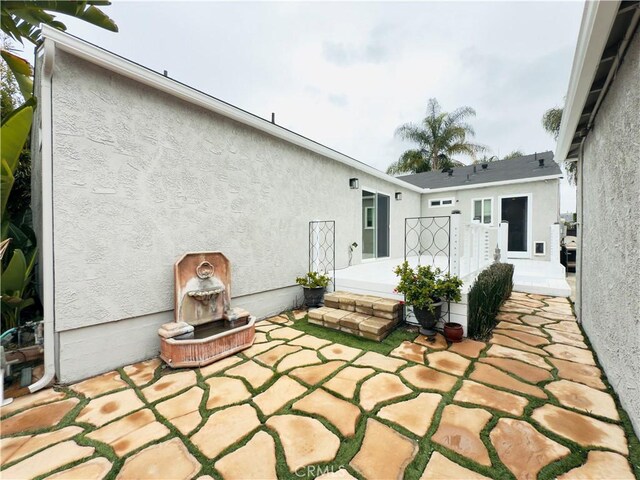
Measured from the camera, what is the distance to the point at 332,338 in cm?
433

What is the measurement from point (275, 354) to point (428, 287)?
8.54 feet

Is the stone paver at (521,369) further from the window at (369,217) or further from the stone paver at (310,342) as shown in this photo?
the window at (369,217)

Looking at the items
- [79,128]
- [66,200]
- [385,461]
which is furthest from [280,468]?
[79,128]

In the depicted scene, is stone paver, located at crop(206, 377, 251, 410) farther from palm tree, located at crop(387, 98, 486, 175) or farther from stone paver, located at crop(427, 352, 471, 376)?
palm tree, located at crop(387, 98, 486, 175)

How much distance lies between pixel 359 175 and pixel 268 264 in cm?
451

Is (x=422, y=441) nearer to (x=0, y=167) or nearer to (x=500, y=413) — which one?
(x=500, y=413)

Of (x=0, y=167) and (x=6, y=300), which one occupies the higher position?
(x=0, y=167)

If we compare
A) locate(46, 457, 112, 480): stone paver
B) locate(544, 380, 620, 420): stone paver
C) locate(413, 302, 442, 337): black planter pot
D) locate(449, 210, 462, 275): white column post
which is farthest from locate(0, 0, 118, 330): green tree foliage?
locate(544, 380, 620, 420): stone paver

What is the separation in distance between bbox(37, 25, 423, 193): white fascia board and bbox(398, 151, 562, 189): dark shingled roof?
957 centimetres

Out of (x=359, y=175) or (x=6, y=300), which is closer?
(x=6, y=300)

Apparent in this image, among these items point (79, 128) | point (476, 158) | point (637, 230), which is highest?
point (476, 158)

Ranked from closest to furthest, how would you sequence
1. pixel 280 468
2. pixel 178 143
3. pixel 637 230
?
pixel 280 468 → pixel 637 230 → pixel 178 143

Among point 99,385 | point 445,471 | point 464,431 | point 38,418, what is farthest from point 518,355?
point 38,418

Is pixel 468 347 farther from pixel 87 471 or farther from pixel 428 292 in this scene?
pixel 87 471
